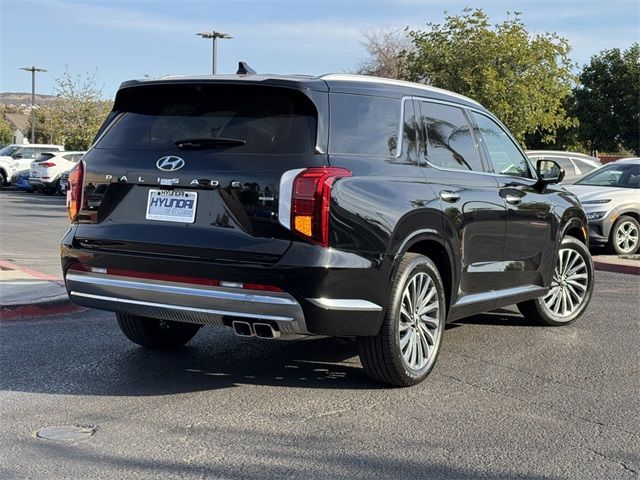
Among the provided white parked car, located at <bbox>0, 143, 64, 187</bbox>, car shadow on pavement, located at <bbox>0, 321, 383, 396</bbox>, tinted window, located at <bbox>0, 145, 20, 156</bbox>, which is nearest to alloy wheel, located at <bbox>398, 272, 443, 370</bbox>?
car shadow on pavement, located at <bbox>0, 321, 383, 396</bbox>

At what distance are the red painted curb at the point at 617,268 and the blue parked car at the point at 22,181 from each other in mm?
24064

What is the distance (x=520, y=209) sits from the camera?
6617 mm

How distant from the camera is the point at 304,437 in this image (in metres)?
4.37

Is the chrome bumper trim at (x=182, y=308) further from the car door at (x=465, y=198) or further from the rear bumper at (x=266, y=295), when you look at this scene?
the car door at (x=465, y=198)

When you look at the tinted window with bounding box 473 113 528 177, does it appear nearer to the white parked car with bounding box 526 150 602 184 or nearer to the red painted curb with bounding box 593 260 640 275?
the red painted curb with bounding box 593 260 640 275

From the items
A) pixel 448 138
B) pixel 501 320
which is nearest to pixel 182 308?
pixel 448 138

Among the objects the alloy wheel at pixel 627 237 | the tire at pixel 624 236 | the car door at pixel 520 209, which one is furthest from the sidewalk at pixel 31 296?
the alloy wheel at pixel 627 237

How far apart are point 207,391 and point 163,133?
1605mm

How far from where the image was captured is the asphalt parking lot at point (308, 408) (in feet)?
13.2

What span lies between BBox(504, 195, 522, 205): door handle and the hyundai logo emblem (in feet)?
8.79

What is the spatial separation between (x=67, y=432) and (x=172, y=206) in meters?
1.39

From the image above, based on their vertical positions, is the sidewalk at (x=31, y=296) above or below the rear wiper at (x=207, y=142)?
below

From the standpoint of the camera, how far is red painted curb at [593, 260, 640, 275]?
11195mm

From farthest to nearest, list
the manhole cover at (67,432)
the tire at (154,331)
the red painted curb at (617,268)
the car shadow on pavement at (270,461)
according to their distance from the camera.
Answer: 1. the red painted curb at (617,268)
2. the tire at (154,331)
3. the manhole cover at (67,432)
4. the car shadow on pavement at (270,461)
